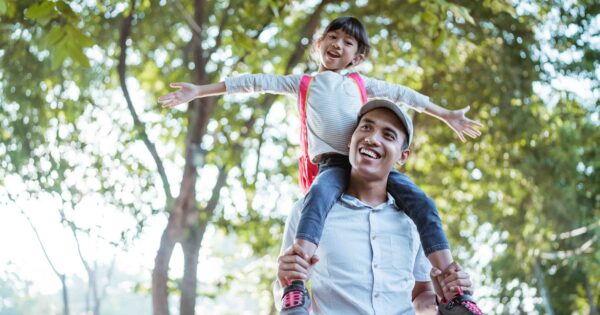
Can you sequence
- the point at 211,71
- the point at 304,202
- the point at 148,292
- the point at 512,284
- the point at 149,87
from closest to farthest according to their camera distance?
the point at 304,202 → the point at 211,71 → the point at 148,292 → the point at 149,87 → the point at 512,284

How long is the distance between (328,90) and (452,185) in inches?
429

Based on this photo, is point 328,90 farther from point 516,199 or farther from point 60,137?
point 516,199

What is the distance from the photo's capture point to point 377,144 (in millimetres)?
2998

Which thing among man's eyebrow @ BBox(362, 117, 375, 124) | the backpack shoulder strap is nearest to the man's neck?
man's eyebrow @ BBox(362, 117, 375, 124)

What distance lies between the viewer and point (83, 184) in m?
11.2

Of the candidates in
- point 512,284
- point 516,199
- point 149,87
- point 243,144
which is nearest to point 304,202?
point 243,144

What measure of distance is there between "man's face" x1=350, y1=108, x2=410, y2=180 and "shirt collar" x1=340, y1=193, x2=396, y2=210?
0.11 meters

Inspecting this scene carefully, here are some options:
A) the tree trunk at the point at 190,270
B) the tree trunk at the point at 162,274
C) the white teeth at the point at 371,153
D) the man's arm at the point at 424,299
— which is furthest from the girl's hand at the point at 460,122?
the tree trunk at the point at 190,270

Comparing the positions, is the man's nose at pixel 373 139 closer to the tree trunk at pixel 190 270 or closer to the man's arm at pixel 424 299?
the man's arm at pixel 424 299

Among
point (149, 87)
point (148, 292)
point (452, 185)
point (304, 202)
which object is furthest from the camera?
point (452, 185)

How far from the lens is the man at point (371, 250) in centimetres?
278

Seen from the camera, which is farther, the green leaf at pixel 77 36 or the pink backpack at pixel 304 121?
the green leaf at pixel 77 36

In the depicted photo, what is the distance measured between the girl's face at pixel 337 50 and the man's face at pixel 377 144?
2.33ft

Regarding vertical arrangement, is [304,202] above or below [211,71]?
below
